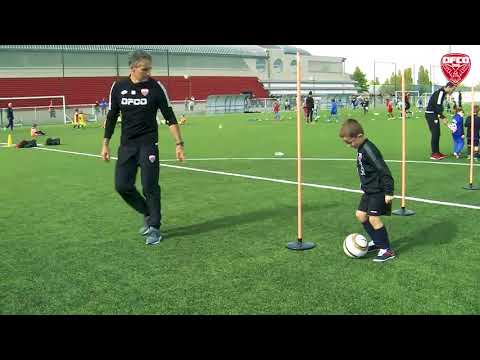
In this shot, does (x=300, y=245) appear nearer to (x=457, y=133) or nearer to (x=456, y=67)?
(x=457, y=133)

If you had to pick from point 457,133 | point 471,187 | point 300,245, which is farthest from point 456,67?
point 300,245

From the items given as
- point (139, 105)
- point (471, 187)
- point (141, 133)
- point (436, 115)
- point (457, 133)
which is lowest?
point (471, 187)

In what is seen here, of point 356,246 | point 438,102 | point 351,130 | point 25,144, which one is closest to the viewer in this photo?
point 351,130

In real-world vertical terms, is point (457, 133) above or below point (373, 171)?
above

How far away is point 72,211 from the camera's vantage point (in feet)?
29.1

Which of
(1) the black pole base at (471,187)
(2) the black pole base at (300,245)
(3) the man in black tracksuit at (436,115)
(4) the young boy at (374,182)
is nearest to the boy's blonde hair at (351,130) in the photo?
(4) the young boy at (374,182)

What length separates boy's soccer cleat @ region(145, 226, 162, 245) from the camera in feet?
22.2

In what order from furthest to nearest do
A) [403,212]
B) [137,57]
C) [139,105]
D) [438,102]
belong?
[438,102] < [403,212] < [139,105] < [137,57]

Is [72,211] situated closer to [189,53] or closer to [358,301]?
[358,301]

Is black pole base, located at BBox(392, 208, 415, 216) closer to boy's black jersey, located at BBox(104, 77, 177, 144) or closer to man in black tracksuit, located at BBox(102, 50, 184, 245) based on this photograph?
man in black tracksuit, located at BBox(102, 50, 184, 245)

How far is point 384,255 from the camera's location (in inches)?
230

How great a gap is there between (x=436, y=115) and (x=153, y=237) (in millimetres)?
11087
